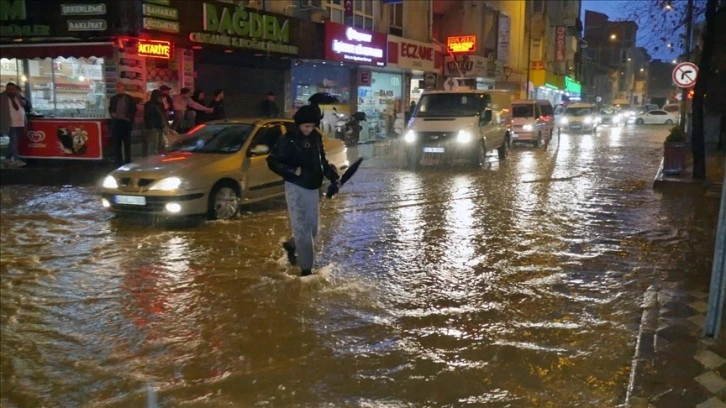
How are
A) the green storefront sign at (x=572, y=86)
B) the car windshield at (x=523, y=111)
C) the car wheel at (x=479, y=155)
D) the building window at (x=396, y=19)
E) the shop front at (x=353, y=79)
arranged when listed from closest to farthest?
the car wheel at (x=479, y=155) → the shop front at (x=353, y=79) → the car windshield at (x=523, y=111) → the building window at (x=396, y=19) → the green storefront sign at (x=572, y=86)

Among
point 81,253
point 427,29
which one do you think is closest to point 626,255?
point 81,253

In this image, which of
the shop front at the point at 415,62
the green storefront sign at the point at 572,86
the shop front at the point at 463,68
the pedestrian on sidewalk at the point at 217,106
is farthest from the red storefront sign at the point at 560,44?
the pedestrian on sidewalk at the point at 217,106

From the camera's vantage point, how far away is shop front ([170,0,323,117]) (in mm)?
16297

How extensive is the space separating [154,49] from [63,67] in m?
2.73

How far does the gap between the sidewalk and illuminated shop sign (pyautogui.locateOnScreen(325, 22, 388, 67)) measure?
16.2m

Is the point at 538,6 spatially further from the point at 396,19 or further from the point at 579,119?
the point at 396,19

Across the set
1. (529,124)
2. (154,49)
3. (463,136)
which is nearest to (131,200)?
(154,49)

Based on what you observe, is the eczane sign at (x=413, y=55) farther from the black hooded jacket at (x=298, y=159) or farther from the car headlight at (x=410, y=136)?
the black hooded jacket at (x=298, y=159)

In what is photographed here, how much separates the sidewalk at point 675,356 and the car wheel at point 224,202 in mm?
6142

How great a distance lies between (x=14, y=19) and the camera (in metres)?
15.9

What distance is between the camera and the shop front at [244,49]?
642 inches

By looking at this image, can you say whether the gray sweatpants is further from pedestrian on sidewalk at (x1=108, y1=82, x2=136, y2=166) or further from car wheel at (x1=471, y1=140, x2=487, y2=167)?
car wheel at (x1=471, y1=140, x2=487, y2=167)

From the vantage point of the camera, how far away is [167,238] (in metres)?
9.17

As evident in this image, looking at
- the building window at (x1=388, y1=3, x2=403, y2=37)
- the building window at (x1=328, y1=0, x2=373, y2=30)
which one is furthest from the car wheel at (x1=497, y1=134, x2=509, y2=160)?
the building window at (x1=388, y1=3, x2=403, y2=37)
